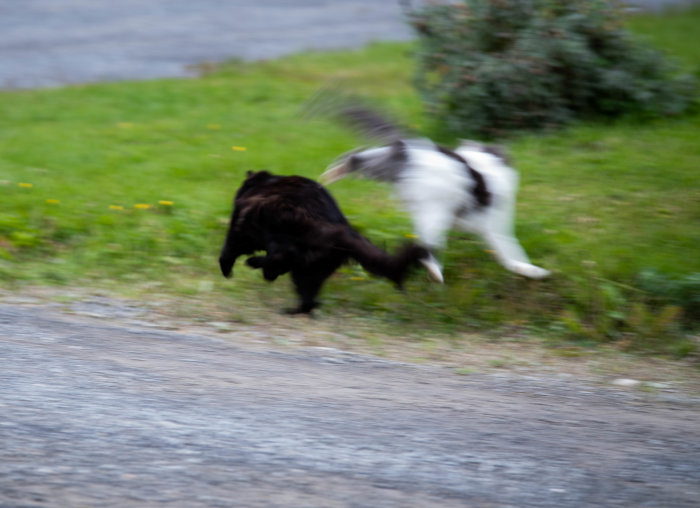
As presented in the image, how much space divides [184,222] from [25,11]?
1319 centimetres

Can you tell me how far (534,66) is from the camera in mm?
8742

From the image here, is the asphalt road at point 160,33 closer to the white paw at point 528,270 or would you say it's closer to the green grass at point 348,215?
the green grass at point 348,215

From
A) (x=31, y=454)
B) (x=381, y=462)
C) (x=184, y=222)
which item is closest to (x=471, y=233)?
(x=184, y=222)

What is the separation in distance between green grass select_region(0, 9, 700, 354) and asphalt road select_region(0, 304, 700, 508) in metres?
0.95

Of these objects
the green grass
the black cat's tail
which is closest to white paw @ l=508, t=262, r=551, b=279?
the green grass

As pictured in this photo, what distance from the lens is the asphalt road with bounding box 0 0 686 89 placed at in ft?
43.8

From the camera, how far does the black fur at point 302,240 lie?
5312mm

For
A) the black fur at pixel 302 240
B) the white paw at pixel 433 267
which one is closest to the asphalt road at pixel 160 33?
the black fur at pixel 302 240

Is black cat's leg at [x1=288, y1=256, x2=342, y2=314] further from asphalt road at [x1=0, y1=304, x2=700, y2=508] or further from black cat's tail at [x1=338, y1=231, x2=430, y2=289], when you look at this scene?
asphalt road at [x1=0, y1=304, x2=700, y2=508]

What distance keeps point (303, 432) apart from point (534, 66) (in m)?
5.97

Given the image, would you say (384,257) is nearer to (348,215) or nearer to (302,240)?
(302,240)

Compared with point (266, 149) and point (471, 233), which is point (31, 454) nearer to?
point (471, 233)

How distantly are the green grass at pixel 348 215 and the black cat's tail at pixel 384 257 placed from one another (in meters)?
0.55

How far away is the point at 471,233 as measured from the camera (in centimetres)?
629
